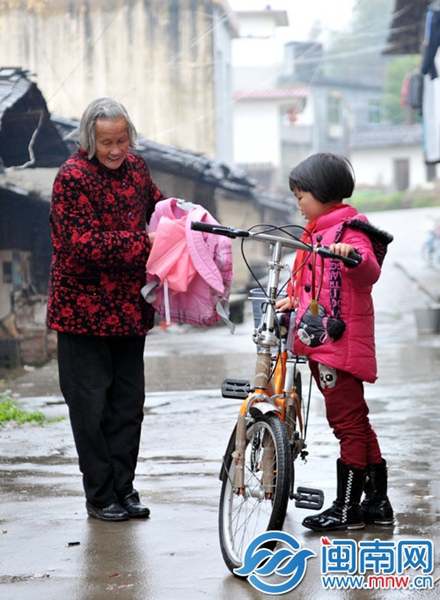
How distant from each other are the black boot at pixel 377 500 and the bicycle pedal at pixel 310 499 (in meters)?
0.44

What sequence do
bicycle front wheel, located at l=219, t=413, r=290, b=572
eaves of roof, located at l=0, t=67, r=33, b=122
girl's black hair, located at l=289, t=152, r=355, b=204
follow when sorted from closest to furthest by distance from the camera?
bicycle front wheel, located at l=219, t=413, r=290, b=572
girl's black hair, located at l=289, t=152, r=355, b=204
eaves of roof, located at l=0, t=67, r=33, b=122

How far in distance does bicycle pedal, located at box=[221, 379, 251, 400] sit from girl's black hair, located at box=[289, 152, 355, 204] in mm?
916

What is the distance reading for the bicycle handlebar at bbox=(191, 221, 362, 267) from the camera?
13.7 feet

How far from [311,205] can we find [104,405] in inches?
53.4

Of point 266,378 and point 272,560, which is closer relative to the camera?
point 272,560

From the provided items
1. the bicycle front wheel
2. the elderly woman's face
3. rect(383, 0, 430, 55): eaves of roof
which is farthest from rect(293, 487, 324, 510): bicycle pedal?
rect(383, 0, 430, 55): eaves of roof

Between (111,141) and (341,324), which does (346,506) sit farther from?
(111,141)

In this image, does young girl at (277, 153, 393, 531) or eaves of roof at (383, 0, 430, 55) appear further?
eaves of roof at (383, 0, 430, 55)

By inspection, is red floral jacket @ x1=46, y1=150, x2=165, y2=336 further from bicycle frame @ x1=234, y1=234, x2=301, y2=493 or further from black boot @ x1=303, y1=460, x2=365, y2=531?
black boot @ x1=303, y1=460, x2=365, y2=531

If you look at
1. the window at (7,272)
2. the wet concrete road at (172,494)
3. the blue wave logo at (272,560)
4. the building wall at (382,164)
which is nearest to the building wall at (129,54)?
the window at (7,272)

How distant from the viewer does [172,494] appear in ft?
18.0

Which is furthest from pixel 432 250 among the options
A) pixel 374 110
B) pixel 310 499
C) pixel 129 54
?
pixel 310 499

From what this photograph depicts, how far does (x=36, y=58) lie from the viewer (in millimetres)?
15172

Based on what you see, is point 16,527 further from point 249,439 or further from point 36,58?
point 36,58
